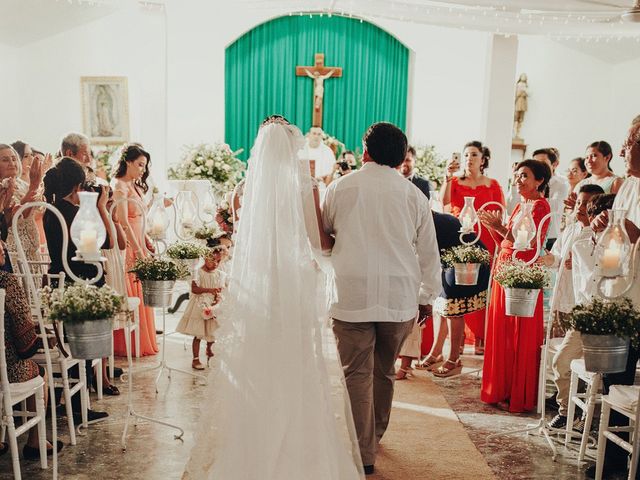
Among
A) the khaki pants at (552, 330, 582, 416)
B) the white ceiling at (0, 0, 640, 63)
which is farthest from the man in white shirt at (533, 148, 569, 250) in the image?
the khaki pants at (552, 330, 582, 416)

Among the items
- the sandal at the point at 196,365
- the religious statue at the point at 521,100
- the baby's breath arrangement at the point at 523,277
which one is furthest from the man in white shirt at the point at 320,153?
the baby's breath arrangement at the point at 523,277

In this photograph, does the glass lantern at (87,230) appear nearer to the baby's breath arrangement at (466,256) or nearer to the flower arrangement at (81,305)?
the flower arrangement at (81,305)

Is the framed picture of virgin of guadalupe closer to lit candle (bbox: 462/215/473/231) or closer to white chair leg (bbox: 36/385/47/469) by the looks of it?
lit candle (bbox: 462/215/473/231)

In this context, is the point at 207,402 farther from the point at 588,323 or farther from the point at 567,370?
the point at 567,370

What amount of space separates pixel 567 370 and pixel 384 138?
199 cm

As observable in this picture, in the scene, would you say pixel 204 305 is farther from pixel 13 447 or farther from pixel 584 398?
pixel 584 398

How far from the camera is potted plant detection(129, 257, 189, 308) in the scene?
3.94m

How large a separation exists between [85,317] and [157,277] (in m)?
1.01

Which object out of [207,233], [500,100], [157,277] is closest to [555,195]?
[500,100]

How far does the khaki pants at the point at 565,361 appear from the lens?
4152 millimetres

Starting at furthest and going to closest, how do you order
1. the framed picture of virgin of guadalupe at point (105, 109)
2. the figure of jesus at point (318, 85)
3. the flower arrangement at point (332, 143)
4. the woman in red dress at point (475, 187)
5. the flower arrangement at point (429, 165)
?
the figure of jesus at point (318, 85), the flower arrangement at point (332, 143), the flower arrangement at point (429, 165), the framed picture of virgin of guadalupe at point (105, 109), the woman in red dress at point (475, 187)

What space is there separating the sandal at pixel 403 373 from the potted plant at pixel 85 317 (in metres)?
2.91

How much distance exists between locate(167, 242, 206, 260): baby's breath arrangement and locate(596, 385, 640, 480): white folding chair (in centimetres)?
272

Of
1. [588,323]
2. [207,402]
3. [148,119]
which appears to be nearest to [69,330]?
[207,402]
